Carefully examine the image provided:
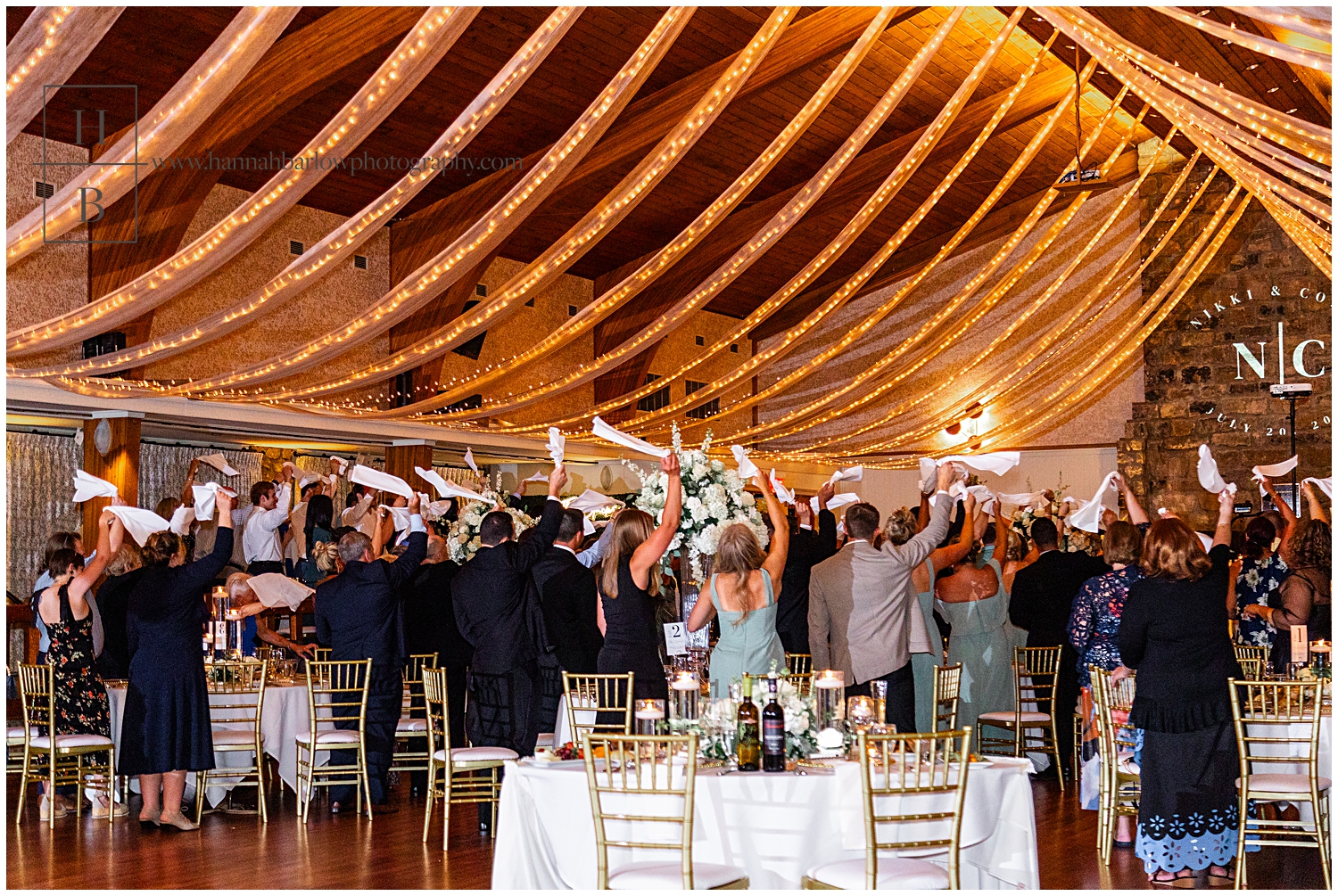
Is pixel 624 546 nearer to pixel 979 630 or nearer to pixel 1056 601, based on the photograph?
pixel 979 630

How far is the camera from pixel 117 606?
6.77 meters

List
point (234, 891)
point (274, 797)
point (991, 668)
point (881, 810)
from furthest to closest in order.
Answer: point (991, 668) → point (274, 797) → point (234, 891) → point (881, 810)

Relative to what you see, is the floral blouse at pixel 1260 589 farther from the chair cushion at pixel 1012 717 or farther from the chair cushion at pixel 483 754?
the chair cushion at pixel 483 754

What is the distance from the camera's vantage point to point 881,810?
147 inches

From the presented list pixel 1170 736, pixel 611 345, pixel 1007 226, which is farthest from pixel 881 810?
pixel 1007 226

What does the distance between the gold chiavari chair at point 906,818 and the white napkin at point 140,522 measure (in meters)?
3.49

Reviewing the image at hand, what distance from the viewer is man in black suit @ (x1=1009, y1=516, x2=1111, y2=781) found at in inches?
292

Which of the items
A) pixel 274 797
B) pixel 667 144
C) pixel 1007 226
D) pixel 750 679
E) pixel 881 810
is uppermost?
pixel 1007 226

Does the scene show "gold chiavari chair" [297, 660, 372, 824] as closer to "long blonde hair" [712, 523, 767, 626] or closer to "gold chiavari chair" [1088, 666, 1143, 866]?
"long blonde hair" [712, 523, 767, 626]

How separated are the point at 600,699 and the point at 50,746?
8.94 feet

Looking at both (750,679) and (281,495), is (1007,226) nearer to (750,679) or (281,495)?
(281,495)

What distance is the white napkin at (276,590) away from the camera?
760 centimetres

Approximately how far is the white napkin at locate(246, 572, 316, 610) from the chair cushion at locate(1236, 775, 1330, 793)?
505cm

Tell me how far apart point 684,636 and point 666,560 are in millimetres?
374
